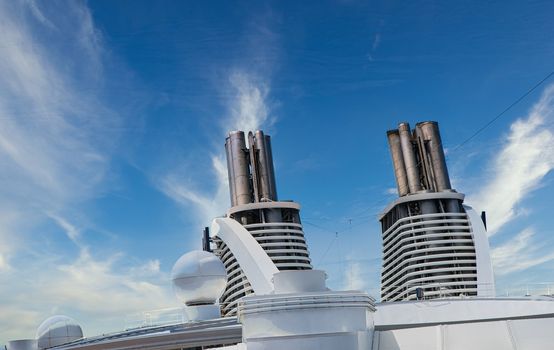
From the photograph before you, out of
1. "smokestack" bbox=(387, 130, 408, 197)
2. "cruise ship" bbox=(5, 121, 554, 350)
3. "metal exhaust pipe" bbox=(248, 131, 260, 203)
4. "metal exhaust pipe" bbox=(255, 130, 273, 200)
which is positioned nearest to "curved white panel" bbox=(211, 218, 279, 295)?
"cruise ship" bbox=(5, 121, 554, 350)

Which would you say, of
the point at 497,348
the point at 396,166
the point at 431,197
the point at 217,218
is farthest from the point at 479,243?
the point at 497,348

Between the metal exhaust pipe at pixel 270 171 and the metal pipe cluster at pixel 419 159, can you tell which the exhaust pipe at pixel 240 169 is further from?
the metal pipe cluster at pixel 419 159

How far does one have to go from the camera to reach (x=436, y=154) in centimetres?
4653

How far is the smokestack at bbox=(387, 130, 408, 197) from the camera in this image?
154 feet

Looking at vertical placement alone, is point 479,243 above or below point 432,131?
below

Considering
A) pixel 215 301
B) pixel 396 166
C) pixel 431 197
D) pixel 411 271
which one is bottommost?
pixel 215 301

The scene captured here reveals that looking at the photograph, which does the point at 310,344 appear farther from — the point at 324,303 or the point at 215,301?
the point at 215,301

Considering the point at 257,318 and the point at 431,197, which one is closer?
the point at 257,318

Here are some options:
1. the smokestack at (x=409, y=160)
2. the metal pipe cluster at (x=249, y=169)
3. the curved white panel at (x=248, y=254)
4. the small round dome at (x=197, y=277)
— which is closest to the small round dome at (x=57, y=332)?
the small round dome at (x=197, y=277)

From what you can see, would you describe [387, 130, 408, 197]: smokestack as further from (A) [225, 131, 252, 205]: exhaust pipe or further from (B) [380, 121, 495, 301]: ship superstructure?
(A) [225, 131, 252, 205]: exhaust pipe

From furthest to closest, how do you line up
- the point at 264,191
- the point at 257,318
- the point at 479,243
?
the point at 264,191, the point at 479,243, the point at 257,318

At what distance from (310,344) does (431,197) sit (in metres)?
35.0

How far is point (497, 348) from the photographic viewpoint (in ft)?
35.8

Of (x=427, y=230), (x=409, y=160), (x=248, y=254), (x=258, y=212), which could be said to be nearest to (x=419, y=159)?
(x=409, y=160)
